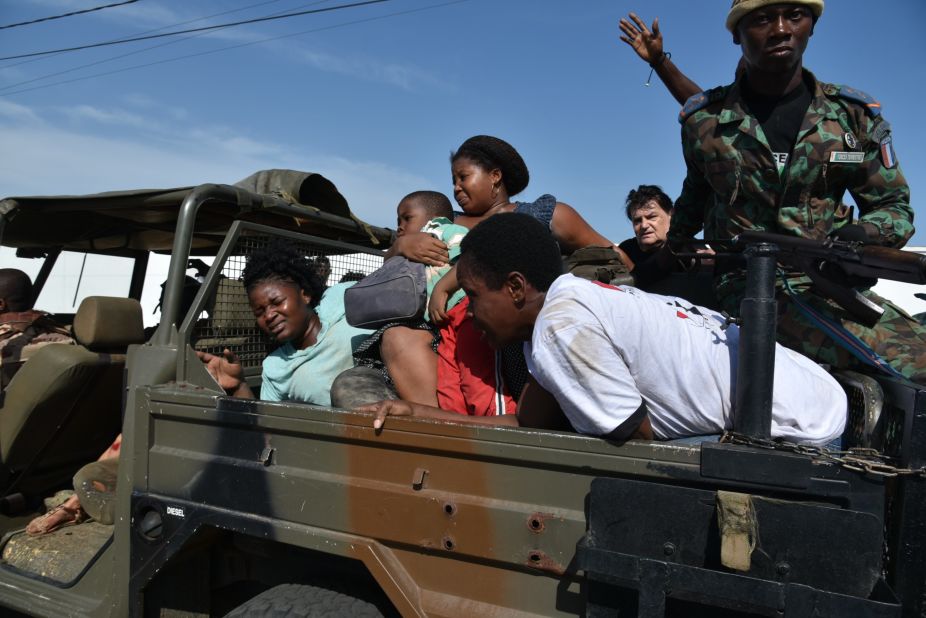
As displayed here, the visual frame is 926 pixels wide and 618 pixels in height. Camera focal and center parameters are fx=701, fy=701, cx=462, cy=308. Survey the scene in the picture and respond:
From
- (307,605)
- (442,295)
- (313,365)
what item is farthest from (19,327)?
(307,605)

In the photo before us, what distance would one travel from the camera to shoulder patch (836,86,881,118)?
2449 millimetres

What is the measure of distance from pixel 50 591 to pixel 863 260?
2.92 meters

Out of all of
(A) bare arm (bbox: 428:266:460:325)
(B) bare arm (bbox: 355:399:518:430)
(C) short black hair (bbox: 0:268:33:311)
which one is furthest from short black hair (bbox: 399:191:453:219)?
(C) short black hair (bbox: 0:268:33:311)

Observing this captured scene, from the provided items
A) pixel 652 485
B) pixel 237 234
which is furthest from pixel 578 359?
pixel 237 234

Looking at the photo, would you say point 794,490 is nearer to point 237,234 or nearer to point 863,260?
point 863,260

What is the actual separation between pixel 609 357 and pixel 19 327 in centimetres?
377

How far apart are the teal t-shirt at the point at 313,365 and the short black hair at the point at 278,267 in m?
0.25

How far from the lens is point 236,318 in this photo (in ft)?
10.6

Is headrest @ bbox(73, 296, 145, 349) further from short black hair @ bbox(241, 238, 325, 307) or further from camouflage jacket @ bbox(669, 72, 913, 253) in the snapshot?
camouflage jacket @ bbox(669, 72, 913, 253)

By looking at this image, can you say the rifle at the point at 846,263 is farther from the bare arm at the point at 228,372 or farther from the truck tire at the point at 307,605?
→ the bare arm at the point at 228,372

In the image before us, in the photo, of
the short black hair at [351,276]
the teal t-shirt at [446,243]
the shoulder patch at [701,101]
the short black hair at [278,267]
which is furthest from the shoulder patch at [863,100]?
the short black hair at [351,276]

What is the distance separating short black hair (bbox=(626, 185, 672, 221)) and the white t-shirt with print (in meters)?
1.89

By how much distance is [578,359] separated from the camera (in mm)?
1683

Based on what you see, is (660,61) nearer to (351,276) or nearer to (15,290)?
(351,276)
